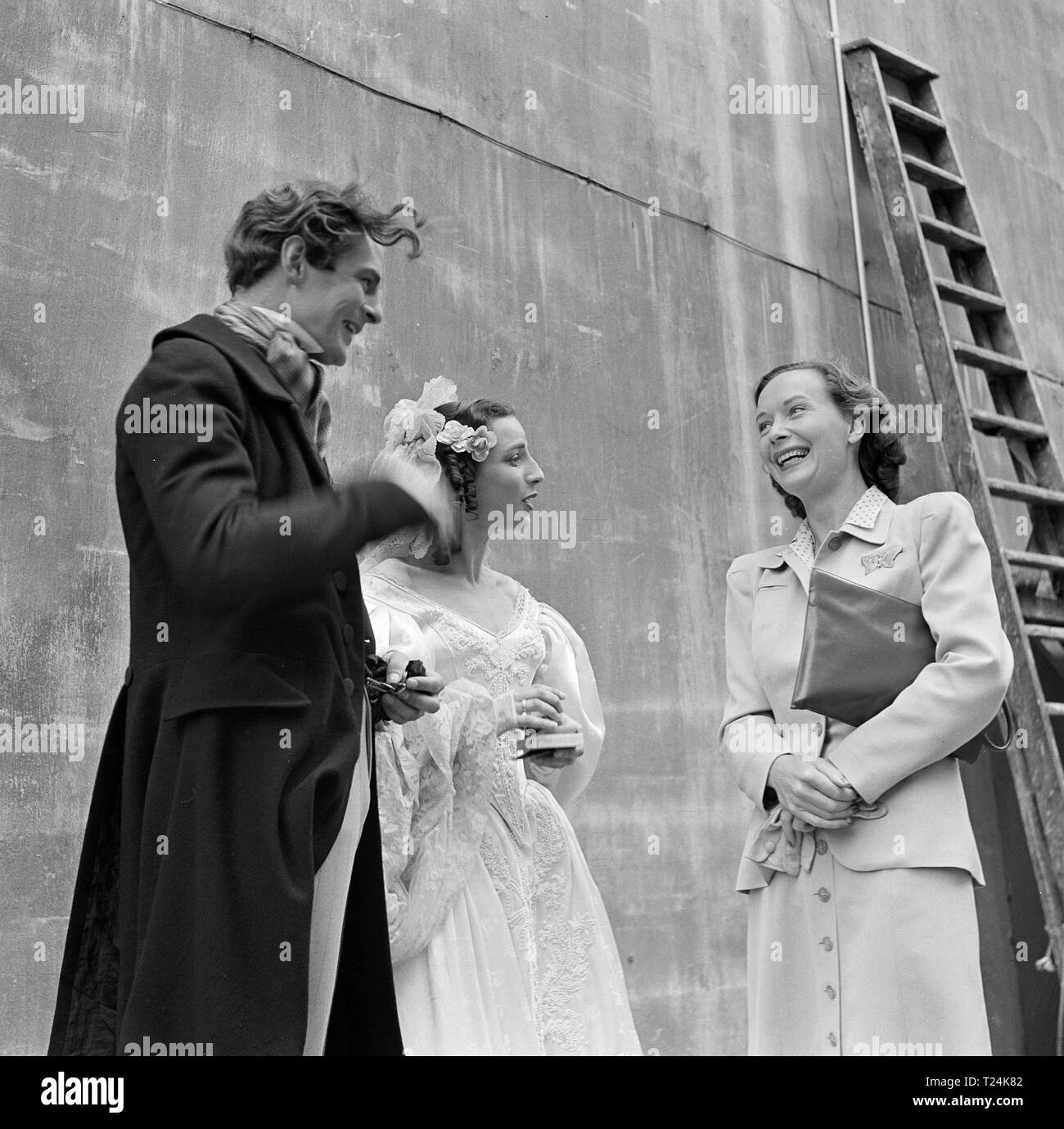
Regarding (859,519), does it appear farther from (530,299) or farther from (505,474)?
(530,299)

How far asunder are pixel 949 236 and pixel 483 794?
15.2 ft

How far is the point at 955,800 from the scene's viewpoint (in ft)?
9.52

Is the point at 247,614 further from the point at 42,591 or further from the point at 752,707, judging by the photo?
the point at 42,591

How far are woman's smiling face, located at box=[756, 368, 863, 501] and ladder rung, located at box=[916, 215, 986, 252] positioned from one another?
3.73m

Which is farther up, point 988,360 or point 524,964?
point 988,360

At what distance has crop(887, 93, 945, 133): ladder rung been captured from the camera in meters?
6.81

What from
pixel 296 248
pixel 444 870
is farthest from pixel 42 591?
pixel 296 248

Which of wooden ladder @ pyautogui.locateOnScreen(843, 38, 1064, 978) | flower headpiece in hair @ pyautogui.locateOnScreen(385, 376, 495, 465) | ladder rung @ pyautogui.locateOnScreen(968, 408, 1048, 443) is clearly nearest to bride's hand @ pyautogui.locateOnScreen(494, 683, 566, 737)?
flower headpiece in hair @ pyautogui.locateOnScreen(385, 376, 495, 465)

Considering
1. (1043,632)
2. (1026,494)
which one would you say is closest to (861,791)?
(1043,632)

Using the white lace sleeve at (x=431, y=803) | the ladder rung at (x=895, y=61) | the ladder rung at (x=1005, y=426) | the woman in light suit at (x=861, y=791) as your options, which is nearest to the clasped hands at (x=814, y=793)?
the woman in light suit at (x=861, y=791)

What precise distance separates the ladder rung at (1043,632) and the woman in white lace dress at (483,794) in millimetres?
3154

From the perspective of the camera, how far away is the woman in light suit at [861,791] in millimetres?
2803

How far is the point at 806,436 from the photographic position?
3176mm

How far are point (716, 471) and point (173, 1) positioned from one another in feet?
8.70
